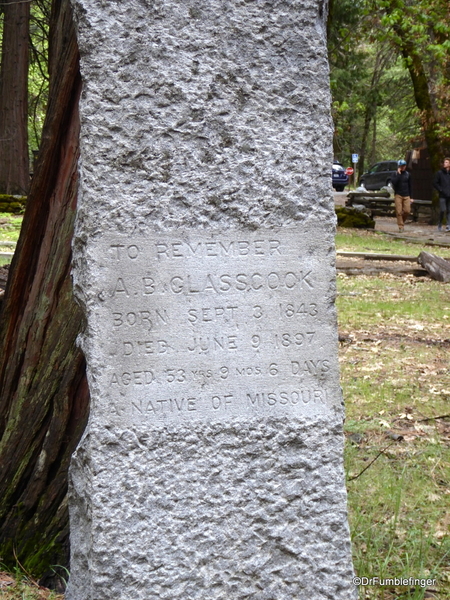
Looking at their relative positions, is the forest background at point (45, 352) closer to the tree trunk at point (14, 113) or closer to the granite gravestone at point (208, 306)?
the granite gravestone at point (208, 306)

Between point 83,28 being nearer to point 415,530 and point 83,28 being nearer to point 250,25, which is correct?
point 250,25

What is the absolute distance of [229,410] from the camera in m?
2.89

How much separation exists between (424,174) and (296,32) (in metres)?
25.2

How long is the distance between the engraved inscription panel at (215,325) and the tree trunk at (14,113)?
1548cm

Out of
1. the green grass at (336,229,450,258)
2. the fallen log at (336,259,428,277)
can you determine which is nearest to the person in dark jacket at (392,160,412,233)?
the green grass at (336,229,450,258)

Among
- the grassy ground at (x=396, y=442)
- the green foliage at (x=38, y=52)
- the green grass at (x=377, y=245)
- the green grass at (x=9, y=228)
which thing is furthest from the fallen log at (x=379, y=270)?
the green foliage at (x=38, y=52)

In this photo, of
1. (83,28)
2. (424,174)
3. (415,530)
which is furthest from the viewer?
(424,174)

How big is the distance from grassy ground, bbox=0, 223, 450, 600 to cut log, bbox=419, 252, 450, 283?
5.27 ft

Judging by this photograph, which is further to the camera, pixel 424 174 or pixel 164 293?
pixel 424 174

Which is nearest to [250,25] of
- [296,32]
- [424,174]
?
[296,32]

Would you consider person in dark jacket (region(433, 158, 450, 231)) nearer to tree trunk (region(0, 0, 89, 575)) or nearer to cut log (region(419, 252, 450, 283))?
cut log (region(419, 252, 450, 283))

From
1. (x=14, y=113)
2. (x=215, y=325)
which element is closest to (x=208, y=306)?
(x=215, y=325)

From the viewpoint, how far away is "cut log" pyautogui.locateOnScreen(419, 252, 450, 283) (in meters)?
12.3

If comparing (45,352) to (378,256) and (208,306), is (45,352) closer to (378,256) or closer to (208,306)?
(208,306)
